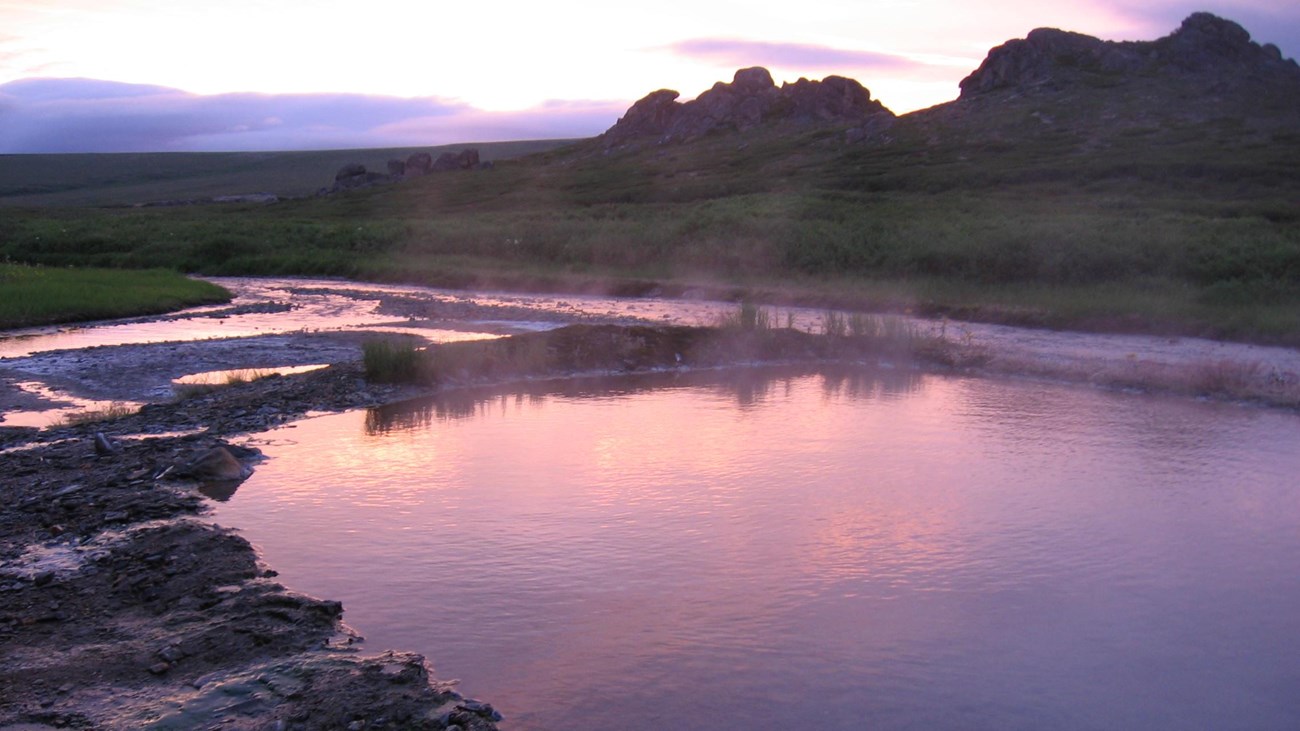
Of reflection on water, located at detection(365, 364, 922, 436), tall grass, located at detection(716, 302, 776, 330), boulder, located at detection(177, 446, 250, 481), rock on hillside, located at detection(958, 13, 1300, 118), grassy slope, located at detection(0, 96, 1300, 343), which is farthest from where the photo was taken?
rock on hillside, located at detection(958, 13, 1300, 118)

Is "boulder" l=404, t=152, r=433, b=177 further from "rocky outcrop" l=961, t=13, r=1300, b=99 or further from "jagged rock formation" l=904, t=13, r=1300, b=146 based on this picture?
"rocky outcrop" l=961, t=13, r=1300, b=99

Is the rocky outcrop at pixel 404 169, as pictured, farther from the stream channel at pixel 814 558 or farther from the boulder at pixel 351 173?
the stream channel at pixel 814 558

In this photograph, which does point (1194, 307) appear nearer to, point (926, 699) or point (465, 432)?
point (465, 432)

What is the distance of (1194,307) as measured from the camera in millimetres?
18016

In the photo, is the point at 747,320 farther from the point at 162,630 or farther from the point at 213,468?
the point at 162,630

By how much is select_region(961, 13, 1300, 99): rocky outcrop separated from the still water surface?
63715mm

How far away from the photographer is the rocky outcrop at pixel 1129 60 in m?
67.9

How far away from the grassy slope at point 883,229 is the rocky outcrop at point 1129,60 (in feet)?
25.5

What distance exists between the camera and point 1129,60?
72.2 metres

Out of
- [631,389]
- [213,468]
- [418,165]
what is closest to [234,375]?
[631,389]

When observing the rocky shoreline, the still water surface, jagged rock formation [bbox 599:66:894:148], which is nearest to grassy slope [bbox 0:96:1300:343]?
jagged rock formation [bbox 599:66:894:148]

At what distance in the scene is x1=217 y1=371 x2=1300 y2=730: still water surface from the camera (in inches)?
211

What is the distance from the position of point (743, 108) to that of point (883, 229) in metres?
56.8

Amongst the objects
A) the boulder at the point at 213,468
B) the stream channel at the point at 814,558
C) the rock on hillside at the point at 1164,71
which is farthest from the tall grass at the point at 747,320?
the rock on hillside at the point at 1164,71
